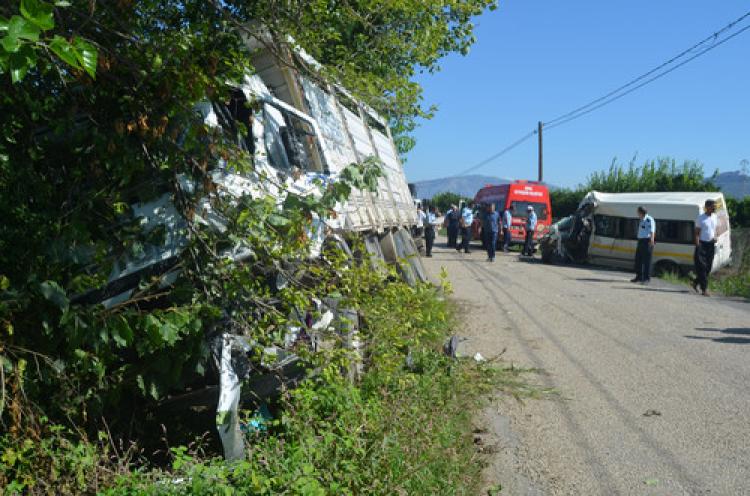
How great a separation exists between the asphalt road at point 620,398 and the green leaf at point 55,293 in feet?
9.52

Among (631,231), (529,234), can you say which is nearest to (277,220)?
(631,231)

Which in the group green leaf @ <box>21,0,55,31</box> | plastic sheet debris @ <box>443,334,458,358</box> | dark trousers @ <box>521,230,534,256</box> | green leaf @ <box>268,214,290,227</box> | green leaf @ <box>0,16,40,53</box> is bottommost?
plastic sheet debris @ <box>443,334,458,358</box>

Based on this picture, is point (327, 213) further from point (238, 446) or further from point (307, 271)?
point (238, 446)

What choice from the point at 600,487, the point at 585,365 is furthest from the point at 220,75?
the point at 585,365

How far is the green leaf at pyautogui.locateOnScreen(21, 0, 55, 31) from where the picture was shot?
98.6 inches

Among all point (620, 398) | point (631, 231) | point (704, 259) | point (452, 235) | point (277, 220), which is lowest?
point (620, 398)

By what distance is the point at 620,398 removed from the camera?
6.19 metres

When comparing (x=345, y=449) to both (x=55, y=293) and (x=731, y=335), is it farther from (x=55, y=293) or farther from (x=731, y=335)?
(x=731, y=335)

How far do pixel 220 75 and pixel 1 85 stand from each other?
4.28 feet

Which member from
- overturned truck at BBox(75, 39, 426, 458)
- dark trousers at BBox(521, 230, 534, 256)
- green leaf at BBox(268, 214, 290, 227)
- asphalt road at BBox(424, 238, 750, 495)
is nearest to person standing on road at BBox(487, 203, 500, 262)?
dark trousers at BBox(521, 230, 534, 256)

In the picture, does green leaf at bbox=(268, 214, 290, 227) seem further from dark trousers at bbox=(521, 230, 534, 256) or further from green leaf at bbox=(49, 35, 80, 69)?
dark trousers at bbox=(521, 230, 534, 256)

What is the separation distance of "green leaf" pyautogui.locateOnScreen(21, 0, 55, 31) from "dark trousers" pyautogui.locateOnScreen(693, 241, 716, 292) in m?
13.5

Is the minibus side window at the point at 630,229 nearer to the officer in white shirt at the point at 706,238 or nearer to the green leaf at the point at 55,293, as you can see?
the officer in white shirt at the point at 706,238

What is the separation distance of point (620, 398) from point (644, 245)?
33.0 feet
